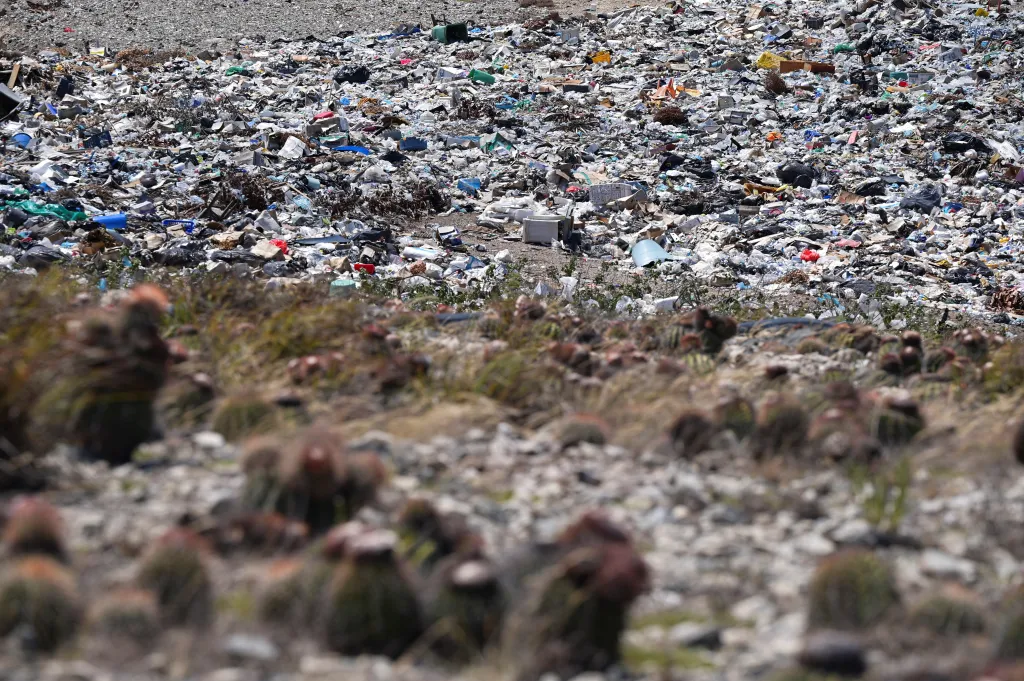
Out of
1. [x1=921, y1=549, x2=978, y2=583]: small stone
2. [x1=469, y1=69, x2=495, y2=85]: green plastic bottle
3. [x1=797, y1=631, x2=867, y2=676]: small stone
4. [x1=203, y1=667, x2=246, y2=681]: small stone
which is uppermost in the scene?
[x1=469, y1=69, x2=495, y2=85]: green plastic bottle

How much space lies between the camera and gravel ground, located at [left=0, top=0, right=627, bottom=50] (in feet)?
58.3

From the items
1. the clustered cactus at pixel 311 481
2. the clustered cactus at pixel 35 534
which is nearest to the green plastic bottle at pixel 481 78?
the clustered cactus at pixel 311 481

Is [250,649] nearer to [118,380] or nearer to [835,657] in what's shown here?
[835,657]

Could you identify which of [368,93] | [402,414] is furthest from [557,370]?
[368,93]

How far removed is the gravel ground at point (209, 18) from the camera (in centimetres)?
1778

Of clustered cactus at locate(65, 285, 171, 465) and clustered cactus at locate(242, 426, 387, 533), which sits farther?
clustered cactus at locate(65, 285, 171, 465)

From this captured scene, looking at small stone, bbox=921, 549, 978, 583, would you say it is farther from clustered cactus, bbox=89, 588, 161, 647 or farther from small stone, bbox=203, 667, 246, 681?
clustered cactus, bbox=89, 588, 161, 647

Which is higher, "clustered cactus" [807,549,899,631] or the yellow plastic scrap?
the yellow plastic scrap

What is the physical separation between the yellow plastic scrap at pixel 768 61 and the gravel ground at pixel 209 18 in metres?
5.02

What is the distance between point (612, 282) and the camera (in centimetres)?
819

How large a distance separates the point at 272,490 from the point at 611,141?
32.7ft

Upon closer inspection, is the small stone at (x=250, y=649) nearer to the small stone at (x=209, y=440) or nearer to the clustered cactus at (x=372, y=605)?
the clustered cactus at (x=372, y=605)

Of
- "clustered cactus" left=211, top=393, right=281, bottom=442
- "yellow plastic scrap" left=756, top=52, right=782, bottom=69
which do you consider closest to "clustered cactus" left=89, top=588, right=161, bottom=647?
"clustered cactus" left=211, top=393, right=281, bottom=442

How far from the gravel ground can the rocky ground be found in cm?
1475
